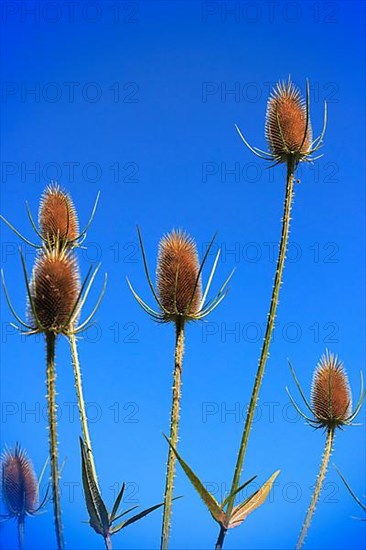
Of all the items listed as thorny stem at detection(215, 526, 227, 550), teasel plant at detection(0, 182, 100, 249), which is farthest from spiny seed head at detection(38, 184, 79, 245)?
thorny stem at detection(215, 526, 227, 550)

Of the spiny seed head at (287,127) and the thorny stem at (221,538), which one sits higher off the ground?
the spiny seed head at (287,127)

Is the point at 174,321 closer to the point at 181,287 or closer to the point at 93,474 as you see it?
the point at 181,287

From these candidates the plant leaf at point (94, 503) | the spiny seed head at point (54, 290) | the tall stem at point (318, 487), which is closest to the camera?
the spiny seed head at point (54, 290)

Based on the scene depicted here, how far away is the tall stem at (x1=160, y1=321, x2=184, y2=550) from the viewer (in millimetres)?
3205

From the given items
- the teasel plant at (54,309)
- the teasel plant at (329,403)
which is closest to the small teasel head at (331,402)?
the teasel plant at (329,403)

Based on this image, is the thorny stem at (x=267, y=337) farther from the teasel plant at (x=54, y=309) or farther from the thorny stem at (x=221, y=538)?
the teasel plant at (x=54, y=309)

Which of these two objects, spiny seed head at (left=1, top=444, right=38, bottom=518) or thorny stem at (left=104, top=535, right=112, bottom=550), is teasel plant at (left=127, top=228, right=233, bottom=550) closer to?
thorny stem at (left=104, top=535, right=112, bottom=550)

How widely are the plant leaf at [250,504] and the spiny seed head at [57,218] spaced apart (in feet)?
6.69

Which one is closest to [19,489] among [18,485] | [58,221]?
[18,485]

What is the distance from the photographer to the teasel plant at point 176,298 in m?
3.29

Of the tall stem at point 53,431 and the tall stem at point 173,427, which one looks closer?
the tall stem at point 53,431

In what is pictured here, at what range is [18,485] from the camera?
5652 mm

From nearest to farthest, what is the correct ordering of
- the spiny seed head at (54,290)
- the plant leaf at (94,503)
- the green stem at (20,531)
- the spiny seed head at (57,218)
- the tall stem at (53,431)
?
the tall stem at (53,431)
the spiny seed head at (54,290)
the plant leaf at (94,503)
the spiny seed head at (57,218)
the green stem at (20,531)

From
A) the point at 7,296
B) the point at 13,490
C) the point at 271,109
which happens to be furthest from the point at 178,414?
the point at 13,490
